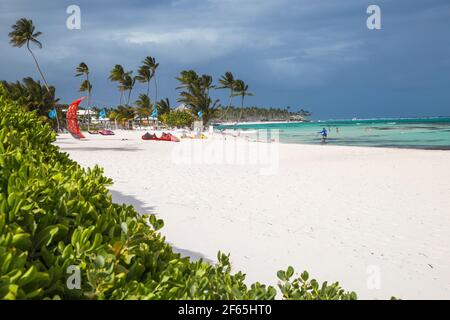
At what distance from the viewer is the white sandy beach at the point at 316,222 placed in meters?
4.97

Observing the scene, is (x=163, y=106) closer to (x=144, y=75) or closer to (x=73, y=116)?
(x=144, y=75)

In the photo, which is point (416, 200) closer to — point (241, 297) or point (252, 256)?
point (252, 256)

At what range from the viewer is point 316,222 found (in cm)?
720

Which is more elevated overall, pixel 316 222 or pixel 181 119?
pixel 181 119

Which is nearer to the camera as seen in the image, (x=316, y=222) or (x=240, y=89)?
(x=316, y=222)

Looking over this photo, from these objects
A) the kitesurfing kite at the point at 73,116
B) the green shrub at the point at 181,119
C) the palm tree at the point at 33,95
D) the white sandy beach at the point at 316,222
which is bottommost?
the white sandy beach at the point at 316,222

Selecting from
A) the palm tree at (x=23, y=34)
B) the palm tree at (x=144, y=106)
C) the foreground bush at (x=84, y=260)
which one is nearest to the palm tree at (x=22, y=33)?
the palm tree at (x=23, y=34)

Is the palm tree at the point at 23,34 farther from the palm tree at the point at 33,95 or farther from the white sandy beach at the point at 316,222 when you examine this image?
the white sandy beach at the point at 316,222

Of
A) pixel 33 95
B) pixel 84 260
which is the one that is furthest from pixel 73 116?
pixel 84 260

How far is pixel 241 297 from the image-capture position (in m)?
1.56
